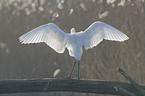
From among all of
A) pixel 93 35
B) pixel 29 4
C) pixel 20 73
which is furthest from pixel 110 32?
pixel 29 4

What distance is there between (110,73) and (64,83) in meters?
1.34

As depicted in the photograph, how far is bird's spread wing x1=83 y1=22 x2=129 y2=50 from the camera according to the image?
3357 millimetres

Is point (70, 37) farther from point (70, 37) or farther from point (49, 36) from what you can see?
point (49, 36)

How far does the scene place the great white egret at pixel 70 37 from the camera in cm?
322

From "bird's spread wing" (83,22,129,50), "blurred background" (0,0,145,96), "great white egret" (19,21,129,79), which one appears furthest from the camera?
"blurred background" (0,0,145,96)

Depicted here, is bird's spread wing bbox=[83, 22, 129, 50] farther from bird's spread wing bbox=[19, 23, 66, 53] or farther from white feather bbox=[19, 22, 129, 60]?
bird's spread wing bbox=[19, 23, 66, 53]

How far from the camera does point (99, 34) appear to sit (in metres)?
3.44

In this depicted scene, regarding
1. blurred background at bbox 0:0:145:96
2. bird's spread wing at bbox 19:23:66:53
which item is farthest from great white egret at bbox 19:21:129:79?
blurred background at bbox 0:0:145:96

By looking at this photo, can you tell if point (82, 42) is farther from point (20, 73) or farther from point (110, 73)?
point (20, 73)

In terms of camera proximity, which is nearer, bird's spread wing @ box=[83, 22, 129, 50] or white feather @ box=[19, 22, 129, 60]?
white feather @ box=[19, 22, 129, 60]

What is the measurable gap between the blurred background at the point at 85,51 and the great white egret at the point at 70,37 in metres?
0.44

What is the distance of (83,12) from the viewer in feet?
14.8

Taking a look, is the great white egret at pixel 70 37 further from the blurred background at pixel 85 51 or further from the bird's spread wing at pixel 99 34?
the blurred background at pixel 85 51

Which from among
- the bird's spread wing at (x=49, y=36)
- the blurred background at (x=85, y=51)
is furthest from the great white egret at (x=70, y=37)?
the blurred background at (x=85, y=51)
